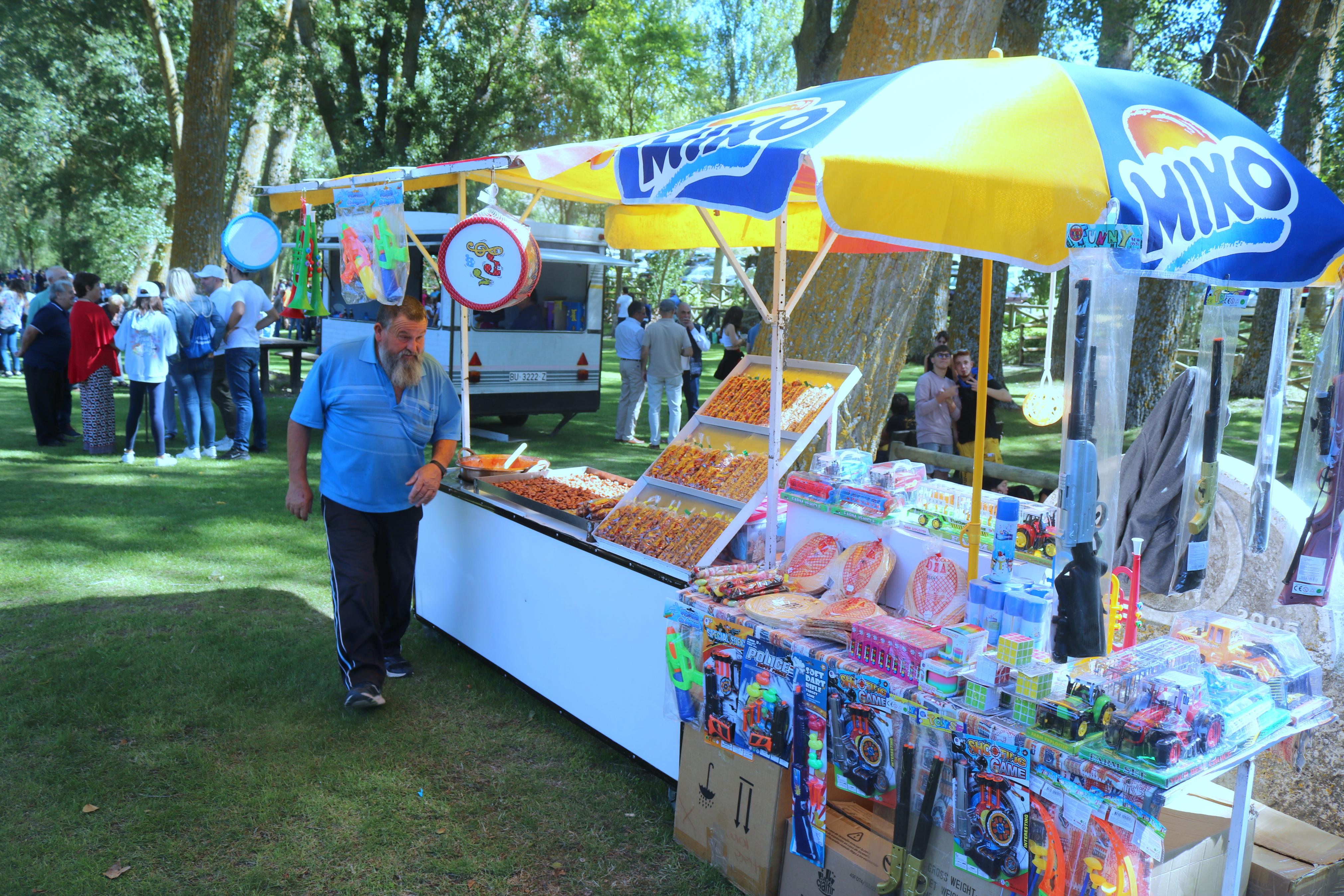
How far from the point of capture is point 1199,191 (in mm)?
2824

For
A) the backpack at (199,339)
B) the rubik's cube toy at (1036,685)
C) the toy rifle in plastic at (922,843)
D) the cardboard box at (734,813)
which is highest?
the backpack at (199,339)

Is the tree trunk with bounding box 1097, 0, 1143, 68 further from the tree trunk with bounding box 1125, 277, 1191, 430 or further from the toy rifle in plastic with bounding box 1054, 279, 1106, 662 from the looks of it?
the toy rifle in plastic with bounding box 1054, 279, 1106, 662

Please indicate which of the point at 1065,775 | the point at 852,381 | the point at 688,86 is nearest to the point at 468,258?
the point at 852,381

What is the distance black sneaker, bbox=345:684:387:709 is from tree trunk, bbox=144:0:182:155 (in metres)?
14.8

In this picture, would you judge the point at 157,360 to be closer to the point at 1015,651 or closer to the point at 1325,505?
the point at 1015,651

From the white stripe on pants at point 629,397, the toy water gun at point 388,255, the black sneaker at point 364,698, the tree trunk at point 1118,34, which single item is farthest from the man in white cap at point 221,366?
the tree trunk at point 1118,34

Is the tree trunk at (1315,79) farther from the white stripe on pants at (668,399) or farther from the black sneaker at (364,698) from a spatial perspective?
the black sneaker at (364,698)

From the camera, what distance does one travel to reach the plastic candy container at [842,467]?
4.23 meters

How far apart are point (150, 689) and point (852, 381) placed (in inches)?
150

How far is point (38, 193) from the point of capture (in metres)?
28.2

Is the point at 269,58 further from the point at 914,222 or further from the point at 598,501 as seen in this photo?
the point at 914,222

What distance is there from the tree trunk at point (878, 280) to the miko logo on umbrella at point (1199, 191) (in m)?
2.96

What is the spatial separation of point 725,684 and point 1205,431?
218 cm

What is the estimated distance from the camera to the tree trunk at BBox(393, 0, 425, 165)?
1983 centimetres
